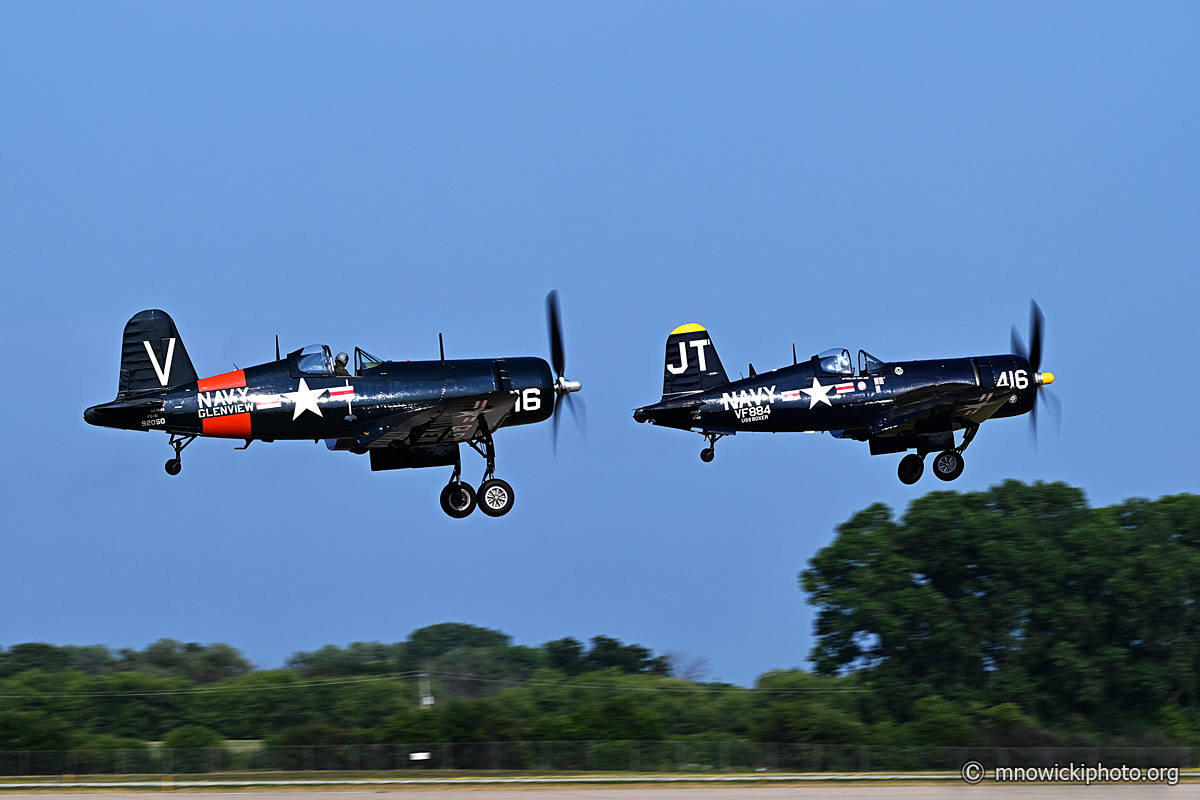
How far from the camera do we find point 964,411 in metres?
34.8

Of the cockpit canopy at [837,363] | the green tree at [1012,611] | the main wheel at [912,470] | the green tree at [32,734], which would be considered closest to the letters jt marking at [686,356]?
the cockpit canopy at [837,363]

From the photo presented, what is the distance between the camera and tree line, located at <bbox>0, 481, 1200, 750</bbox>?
181 feet

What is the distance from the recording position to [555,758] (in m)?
38.7

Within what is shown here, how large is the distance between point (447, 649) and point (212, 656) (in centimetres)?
1557

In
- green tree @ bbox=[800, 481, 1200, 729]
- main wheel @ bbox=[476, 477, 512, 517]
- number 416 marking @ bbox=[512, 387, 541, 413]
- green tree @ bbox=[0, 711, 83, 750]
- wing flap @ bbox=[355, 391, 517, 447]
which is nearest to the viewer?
wing flap @ bbox=[355, 391, 517, 447]

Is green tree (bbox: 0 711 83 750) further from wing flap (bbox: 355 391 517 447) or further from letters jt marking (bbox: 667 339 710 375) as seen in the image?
letters jt marking (bbox: 667 339 710 375)

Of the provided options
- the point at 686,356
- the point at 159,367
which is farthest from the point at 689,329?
the point at 159,367

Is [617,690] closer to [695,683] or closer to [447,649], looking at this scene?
[695,683]

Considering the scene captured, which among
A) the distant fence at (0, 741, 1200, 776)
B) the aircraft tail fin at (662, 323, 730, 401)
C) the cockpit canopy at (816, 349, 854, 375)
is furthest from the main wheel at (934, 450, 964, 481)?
the distant fence at (0, 741, 1200, 776)

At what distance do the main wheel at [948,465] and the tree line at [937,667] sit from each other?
1478cm

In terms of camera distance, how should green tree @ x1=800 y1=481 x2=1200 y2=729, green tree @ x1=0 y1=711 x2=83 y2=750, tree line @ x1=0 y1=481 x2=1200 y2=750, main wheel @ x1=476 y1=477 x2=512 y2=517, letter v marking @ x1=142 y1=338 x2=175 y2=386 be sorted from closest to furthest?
letter v marking @ x1=142 y1=338 x2=175 y2=386 → main wheel @ x1=476 y1=477 x2=512 y2=517 → green tree @ x1=0 y1=711 x2=83 y2=750 → tree line @ x1=0 y1=481 x2=1200 y2=750 → green tree @ x1=800 y1=481 x2=1200 y2=729

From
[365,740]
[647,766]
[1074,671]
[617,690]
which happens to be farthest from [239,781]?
[1074,671]

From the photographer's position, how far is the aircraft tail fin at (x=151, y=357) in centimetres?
2973

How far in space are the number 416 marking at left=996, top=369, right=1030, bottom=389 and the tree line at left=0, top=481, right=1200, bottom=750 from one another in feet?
52.6
